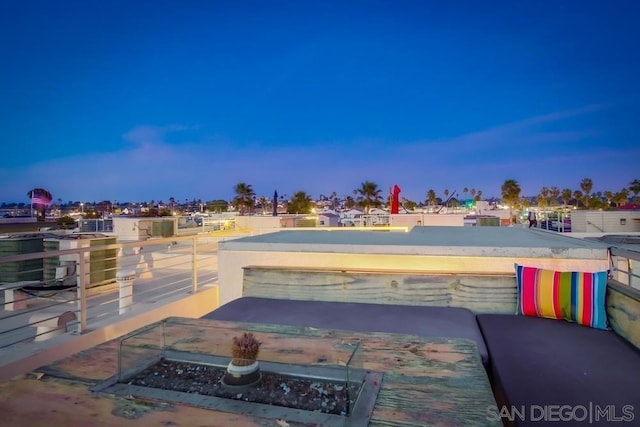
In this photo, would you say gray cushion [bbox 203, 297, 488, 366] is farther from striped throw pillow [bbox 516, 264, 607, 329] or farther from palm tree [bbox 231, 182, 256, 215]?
palm tree [bbox 231, 182, 256, 215]

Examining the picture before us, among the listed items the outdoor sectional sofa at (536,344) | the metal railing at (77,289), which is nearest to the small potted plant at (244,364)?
the outdoor sectional sofa at (536,344)

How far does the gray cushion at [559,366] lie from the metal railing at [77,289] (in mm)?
2458

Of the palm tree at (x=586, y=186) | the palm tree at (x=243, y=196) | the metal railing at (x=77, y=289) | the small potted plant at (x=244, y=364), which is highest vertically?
the palm tree at (x=586, y=186)

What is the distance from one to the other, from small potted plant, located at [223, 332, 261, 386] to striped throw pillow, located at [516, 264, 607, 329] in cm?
166

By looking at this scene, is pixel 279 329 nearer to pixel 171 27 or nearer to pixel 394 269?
pixel 394 269

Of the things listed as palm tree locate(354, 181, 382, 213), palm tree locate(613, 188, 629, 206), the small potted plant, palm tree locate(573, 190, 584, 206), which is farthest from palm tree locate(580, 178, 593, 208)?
the small potted plant

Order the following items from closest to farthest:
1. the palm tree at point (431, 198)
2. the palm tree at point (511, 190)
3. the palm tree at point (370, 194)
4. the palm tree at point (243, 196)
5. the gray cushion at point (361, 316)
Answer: the gray cushion at point (361, 316)
the palm tree at point (243, 196)
the palm tree at point (370, 194)
the palm tree at point (511, 190)
the palm tree at point (431, 198)

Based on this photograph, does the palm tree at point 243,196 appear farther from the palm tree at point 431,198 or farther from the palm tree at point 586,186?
the palm tree at point 586,186

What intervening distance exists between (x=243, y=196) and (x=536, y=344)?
36.8 meters

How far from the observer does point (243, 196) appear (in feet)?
122

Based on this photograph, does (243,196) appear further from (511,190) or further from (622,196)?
(622,196)

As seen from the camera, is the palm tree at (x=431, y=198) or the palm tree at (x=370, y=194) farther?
the palm tree at (x=431, y=198)

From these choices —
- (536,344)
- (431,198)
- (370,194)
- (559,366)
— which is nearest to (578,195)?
(431,198)

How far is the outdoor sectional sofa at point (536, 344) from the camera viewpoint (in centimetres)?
110
